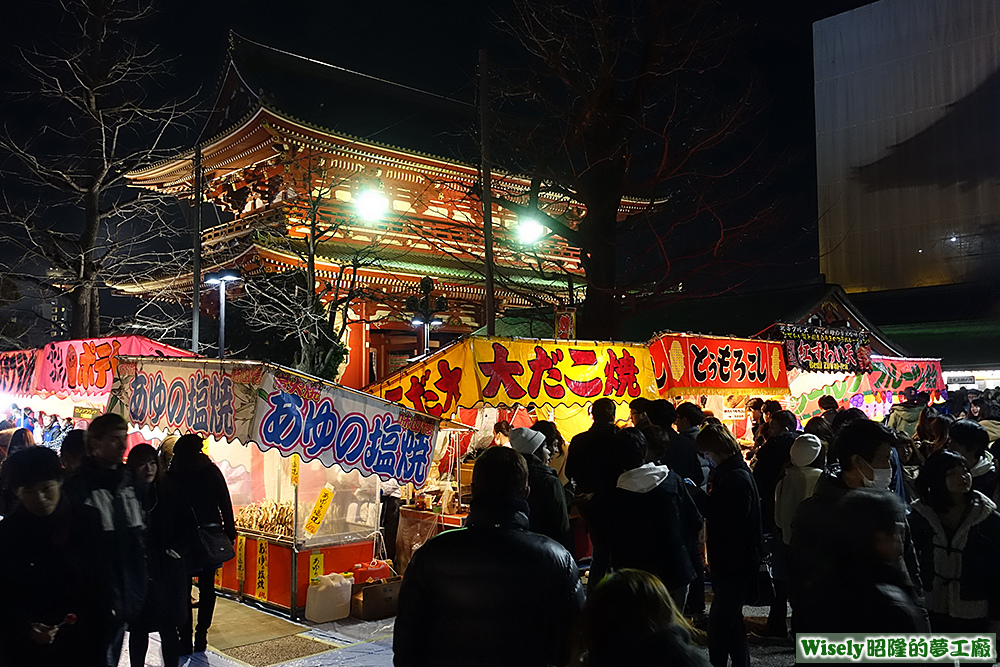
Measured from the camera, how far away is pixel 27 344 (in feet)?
102

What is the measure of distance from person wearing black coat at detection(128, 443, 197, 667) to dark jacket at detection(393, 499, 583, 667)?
9.31 ft

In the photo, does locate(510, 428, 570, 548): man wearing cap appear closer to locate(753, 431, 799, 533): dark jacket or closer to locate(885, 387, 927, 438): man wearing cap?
locate(753, 431, 799, 533): dark jacket

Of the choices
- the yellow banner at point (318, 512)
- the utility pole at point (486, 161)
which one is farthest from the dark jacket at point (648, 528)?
the utility pole at point (486, 161)

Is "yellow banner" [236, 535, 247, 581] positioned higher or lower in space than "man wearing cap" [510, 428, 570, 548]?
lower

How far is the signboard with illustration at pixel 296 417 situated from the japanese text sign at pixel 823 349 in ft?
25.5

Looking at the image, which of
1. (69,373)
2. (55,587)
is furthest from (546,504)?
(69,373)

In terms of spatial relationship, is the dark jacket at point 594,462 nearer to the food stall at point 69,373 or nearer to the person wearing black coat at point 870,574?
the person wearing black coat at point 870,574

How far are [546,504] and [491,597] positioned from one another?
2.44 meters

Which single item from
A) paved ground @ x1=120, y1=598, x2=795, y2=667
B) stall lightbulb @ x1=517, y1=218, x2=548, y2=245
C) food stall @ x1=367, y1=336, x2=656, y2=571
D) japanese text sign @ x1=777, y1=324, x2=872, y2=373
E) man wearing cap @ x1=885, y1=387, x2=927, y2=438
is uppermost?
stall lightbulb @ x1=517, y1=218, x2=548, y2=245

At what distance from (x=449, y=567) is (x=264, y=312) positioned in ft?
50.1

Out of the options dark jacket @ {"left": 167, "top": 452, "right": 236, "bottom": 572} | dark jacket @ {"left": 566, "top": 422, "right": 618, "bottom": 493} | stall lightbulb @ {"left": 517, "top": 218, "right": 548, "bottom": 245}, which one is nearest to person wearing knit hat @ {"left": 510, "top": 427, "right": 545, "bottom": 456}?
dark jacket @ {"left": 566, "top": 422, "right": 618, "bottom": 493}

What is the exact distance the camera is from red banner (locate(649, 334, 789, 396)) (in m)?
10.5

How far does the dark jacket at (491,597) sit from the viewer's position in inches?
105

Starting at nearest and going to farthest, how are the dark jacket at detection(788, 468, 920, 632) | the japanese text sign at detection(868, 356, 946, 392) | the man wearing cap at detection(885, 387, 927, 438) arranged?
the dark jacket at detection(788, 468, 920, 632), the man wearing cap at detection(885, 387, 927, 438), the japanese text sign at detection(868, 356, 946, 392)
